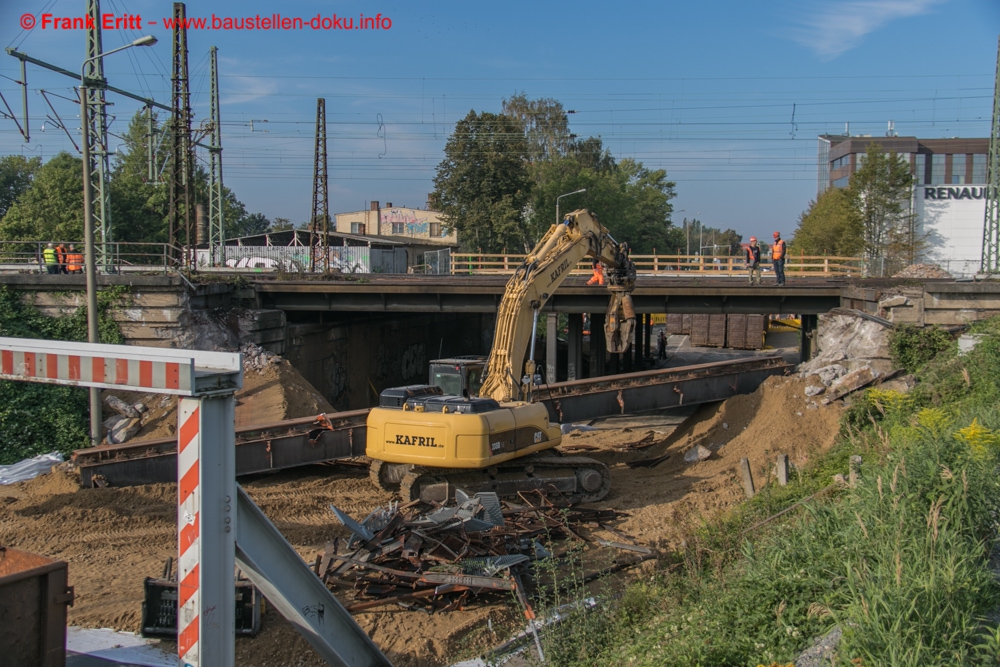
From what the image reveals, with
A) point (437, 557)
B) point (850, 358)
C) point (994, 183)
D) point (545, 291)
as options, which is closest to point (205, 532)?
point (437, 557)

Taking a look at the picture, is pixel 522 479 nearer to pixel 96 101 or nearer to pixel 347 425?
pixel 347 425

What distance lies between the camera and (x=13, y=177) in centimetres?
7338

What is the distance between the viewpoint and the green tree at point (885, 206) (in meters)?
46.7

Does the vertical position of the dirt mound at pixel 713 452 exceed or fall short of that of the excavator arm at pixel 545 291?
it falls short

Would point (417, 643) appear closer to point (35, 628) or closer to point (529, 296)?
point (35, 628)

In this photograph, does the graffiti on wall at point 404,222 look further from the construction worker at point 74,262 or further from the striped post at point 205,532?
the striped post at point 205,532

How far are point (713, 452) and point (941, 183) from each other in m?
76.7

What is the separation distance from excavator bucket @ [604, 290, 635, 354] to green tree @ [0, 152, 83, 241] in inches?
1903

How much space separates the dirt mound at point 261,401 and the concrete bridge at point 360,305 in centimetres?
177

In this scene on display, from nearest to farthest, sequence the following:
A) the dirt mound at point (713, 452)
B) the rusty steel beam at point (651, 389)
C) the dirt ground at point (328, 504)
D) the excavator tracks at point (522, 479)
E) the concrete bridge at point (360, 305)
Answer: the dirt ground at point (328, 504) → the dirt mound at point (713, 452) → the excavator tracks at point (522, 479) → the rusty steel beam at point (651, 389) → the concrete bridge at point (360, 305)

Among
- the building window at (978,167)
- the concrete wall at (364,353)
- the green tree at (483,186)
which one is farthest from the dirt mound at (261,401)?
the building window at (978,167)

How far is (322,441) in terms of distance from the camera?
14680 mm

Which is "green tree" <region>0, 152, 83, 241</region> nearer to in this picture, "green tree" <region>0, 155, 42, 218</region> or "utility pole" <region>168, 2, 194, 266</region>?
"green tree" <region>0, 155, 42, 218</region>

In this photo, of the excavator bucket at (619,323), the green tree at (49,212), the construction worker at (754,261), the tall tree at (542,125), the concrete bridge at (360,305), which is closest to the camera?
the excavator bucket at (619,323)
